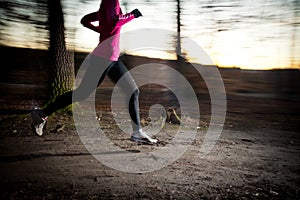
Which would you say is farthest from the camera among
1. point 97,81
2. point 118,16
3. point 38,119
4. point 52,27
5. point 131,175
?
point 52,27

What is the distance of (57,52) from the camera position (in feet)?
17.1

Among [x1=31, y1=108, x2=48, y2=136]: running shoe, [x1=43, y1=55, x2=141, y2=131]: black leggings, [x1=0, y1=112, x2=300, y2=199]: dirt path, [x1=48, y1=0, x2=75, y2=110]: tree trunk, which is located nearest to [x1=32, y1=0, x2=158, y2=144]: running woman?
[x1=43, y1=55, x2=141, y2=131]: black leggings

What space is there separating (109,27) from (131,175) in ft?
5.46

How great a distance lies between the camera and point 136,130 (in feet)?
11.0

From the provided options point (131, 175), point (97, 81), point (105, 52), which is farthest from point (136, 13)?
point (131, 175)

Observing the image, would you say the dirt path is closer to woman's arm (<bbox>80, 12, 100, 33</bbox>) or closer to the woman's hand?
woman's arm (<bbox>80, 12, 100, 33</bbox>)

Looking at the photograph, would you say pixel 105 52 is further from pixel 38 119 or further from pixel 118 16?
pixel 38 119

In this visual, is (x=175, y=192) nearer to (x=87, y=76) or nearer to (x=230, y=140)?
(x=87, y=76)

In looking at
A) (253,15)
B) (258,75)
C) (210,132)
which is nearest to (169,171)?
(210,132)

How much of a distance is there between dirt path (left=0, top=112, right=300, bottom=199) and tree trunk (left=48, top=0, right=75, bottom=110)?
141cm

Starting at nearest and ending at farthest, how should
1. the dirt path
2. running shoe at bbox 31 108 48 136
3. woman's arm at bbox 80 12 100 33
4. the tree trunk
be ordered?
the dirt path < woman's arm at bbox 80 12 100 33 < running shoe at bbox 31 108 48 136 < the tree trunk

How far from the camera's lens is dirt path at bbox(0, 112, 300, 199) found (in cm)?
215

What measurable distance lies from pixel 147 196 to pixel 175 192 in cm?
27

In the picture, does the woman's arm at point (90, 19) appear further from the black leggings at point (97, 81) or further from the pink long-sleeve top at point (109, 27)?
the black leggings at point (97, 81)
